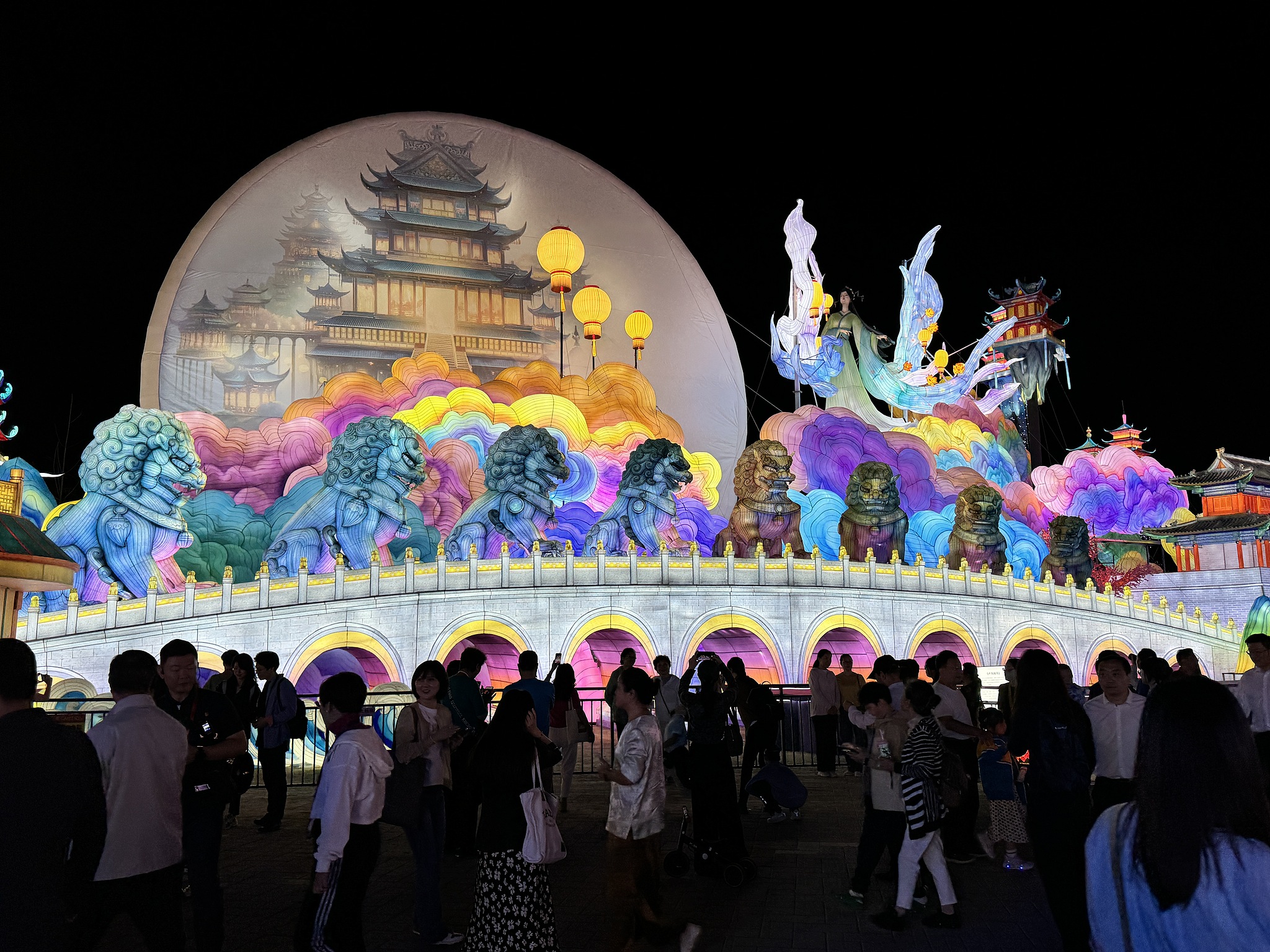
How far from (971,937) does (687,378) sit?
38330 mm

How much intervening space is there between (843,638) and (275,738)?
20.4 metres

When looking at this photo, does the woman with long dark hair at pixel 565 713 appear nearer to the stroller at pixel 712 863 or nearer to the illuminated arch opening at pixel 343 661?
the stroller at pixel 712 863

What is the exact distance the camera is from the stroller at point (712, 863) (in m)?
7.23

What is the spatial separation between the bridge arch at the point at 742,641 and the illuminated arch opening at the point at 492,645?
12.6 ft

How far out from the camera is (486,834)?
5.04 metres

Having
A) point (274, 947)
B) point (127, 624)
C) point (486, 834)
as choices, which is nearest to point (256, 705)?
point (274, 947)

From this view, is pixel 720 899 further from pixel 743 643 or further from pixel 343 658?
pixel 743 643

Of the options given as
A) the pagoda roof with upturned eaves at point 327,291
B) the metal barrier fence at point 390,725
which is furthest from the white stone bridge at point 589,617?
the pagoda roof with upturned eaves at point 327,291

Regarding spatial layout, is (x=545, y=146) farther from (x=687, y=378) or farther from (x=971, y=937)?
(x=971, y=937)

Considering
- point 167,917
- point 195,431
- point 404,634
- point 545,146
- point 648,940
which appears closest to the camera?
point 167,917

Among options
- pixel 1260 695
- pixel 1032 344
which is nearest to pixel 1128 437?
pixel 1032 344

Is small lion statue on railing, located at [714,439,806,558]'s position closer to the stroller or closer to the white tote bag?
the stroller

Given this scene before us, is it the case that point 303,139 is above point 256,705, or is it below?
above

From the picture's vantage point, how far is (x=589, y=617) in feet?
80.4
